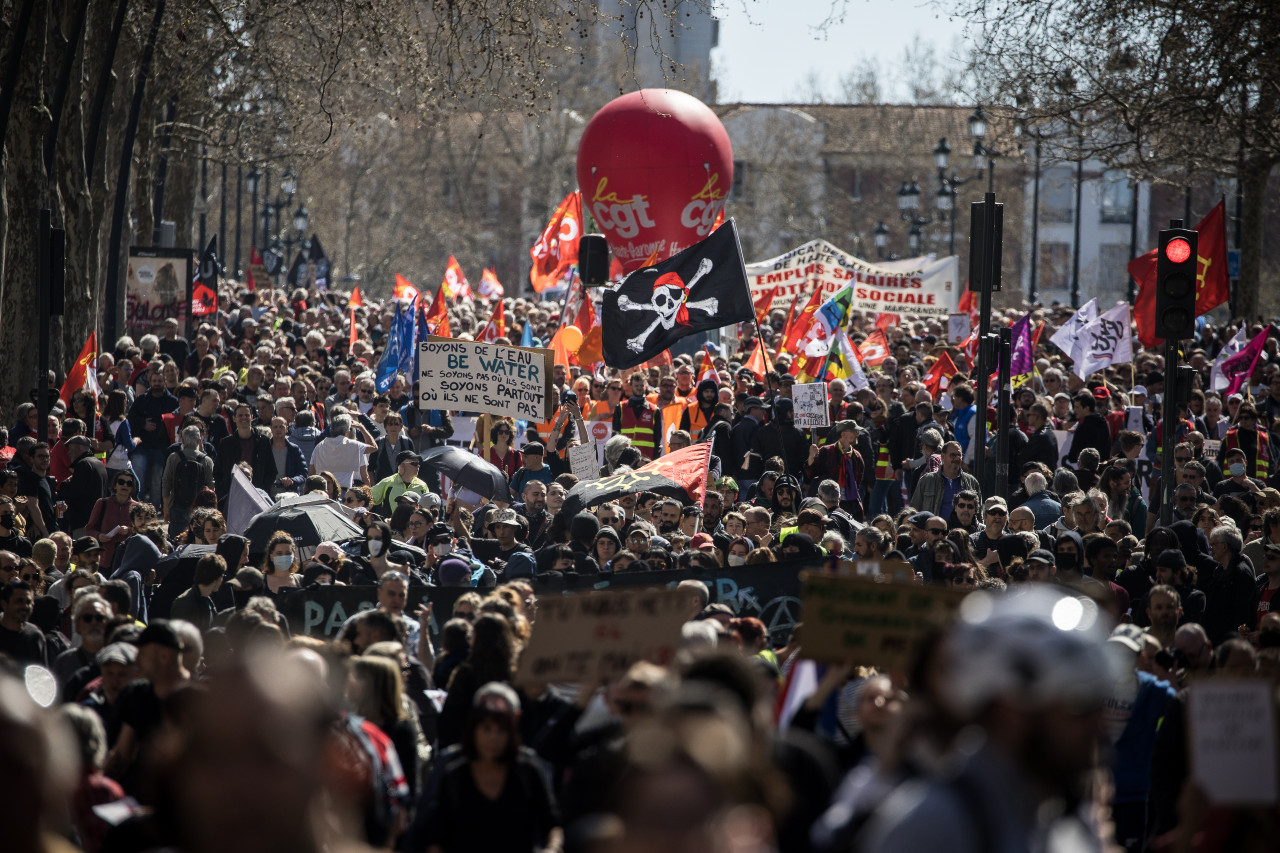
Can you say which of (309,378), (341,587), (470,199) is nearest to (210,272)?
(309,378)

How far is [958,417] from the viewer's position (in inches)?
634

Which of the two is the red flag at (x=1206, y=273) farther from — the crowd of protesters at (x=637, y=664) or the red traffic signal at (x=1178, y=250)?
the red traffic signal at (x=1178, y=250)

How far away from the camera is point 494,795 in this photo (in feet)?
16.5

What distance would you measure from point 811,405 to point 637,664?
1003 cm

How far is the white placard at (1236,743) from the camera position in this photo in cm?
396

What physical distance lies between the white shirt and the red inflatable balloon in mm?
10938

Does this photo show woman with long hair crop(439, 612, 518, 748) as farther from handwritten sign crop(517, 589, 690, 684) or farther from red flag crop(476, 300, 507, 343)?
red flag crop(476, 300, 507, 343)

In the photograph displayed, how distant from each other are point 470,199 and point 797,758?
70.2 m

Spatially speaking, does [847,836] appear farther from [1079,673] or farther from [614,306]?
[614,306]

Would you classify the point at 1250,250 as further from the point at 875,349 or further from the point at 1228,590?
the point at 1228,590

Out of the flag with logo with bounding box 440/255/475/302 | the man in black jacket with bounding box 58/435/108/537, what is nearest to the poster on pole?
the flag with logo with bounding box 440/255/475/302

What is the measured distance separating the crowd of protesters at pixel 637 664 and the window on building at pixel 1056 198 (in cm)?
5899

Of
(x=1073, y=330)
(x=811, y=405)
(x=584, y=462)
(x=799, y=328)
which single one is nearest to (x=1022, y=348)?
(x=1073, y=330)

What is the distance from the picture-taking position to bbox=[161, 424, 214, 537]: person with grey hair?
526 inches
